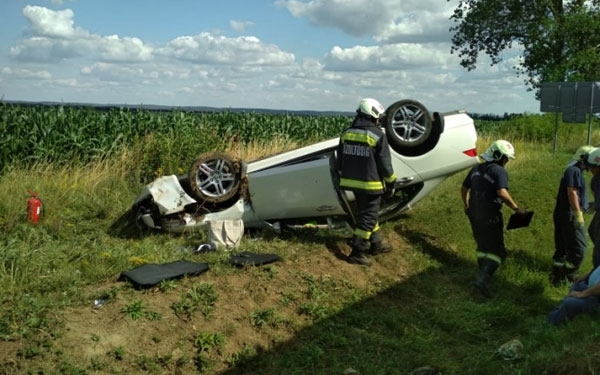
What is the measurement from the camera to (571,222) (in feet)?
25.5

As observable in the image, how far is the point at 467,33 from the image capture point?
3812cm

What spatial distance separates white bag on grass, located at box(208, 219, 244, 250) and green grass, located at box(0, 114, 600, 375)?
218mm

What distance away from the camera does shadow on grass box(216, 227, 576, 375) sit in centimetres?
518

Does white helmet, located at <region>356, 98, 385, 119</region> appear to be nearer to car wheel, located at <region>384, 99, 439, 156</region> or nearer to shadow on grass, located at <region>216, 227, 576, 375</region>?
car wheel, located at <region>384, 99, 439, 156</region>

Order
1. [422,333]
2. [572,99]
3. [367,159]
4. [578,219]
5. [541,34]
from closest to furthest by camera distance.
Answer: [422,333]
[367,159]
[578,219]
[572,99]
[541,34]

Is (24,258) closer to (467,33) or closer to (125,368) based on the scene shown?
(125,368)

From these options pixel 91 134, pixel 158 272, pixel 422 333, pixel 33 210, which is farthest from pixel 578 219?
pixel 91 134

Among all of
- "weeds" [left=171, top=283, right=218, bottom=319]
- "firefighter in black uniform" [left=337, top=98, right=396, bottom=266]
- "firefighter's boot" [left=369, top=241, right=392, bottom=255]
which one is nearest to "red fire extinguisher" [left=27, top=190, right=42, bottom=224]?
"weeds" [left=171, top=283, right=218, bottom=319]

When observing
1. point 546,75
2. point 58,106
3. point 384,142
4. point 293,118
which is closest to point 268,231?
point 384,142

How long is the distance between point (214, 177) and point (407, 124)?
103 inches

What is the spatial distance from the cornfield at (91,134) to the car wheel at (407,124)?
4.98 metres

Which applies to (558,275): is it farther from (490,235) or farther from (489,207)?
(489,207)

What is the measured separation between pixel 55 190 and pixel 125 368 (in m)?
5.83

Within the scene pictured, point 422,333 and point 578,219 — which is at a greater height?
point 578,219
